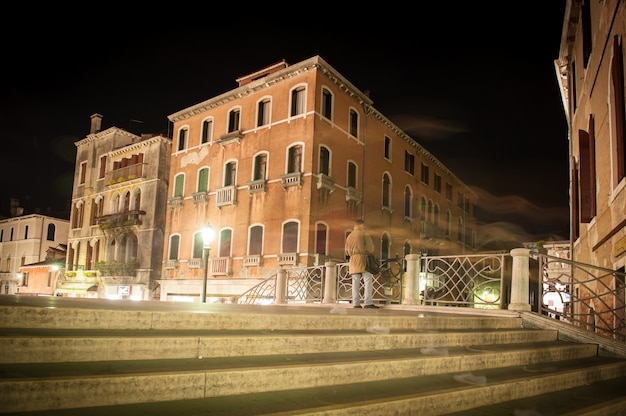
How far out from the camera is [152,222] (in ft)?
94.9

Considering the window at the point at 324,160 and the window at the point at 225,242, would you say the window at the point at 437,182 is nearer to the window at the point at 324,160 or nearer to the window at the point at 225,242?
the window at the point at 324,160

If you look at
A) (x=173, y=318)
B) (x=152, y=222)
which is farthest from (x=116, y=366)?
(x=152, y=222)

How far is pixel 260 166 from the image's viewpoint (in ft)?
77.5

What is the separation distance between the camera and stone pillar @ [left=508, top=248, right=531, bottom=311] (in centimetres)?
828

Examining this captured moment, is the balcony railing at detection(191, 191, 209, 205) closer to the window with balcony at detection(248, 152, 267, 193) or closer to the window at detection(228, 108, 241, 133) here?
the window with balcony at detection(248, 152, 267, 193)

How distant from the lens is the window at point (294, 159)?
22036mm

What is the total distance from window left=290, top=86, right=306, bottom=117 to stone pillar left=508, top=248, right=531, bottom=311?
50.5 ft

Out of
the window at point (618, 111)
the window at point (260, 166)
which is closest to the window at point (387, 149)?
the window at point (260, 166)

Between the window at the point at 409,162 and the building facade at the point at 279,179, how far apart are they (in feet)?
0.50

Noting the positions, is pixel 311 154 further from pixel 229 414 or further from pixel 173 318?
pixel 229 414

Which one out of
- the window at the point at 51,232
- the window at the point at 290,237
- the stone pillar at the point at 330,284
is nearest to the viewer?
the stone pillar at the point at 330,284

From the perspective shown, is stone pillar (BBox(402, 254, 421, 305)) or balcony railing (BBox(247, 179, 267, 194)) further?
balcony railing (BBox(247, 179, 267, 194))

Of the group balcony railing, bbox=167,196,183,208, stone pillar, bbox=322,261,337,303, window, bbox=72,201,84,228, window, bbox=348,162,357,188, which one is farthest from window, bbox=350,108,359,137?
window, bbox=72,201,84,228

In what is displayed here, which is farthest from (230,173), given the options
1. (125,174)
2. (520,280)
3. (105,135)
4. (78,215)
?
(520,280)
